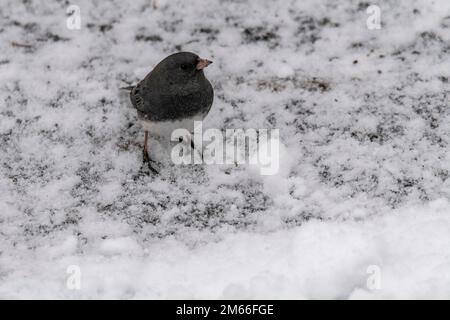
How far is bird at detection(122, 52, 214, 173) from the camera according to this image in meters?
2.81

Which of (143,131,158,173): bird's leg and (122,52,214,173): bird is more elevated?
(122,52,214,173): bird

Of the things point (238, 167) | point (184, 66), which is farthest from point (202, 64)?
point (238, 167)

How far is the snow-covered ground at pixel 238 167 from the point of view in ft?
7.82

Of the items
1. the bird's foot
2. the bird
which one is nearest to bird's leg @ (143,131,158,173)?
the bird's foot

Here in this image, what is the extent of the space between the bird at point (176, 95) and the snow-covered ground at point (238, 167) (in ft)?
0.97

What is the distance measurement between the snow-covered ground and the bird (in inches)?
11.7

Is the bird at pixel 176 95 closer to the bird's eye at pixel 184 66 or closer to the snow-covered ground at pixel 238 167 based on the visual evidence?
the bird's eye at pixel 184 66

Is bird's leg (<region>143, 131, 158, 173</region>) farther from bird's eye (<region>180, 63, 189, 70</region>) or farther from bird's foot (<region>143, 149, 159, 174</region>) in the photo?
bird's eye (<region>180, 63, 189, 70</region>)

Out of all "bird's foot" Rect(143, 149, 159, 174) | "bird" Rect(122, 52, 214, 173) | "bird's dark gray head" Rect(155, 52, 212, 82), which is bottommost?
"bird's foot" Rect(143, 149, 159, 174)

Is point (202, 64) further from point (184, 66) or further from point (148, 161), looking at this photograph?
point (148, 161)

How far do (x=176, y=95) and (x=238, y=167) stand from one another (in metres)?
0.51

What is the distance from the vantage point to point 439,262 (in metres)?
2.33

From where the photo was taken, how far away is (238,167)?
2.99 meters

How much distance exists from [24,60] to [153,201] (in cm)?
142
